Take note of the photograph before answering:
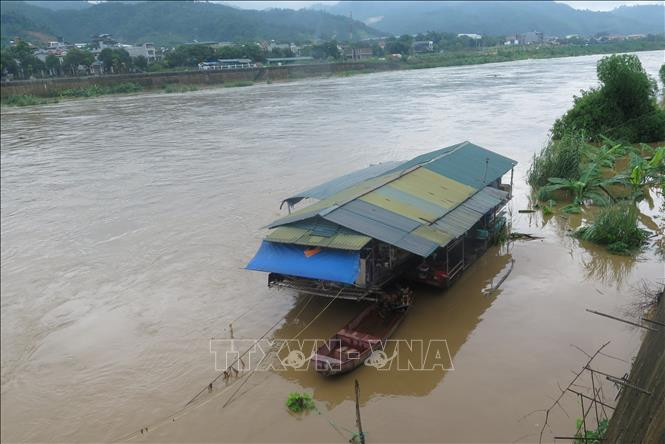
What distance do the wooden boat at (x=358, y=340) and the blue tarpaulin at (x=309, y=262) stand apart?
0.91 metres

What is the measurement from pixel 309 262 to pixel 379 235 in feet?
4.32

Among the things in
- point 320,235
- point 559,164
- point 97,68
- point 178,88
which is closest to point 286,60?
point 97,68

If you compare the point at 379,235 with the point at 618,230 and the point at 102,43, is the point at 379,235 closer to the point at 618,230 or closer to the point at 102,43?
the point at 618,230

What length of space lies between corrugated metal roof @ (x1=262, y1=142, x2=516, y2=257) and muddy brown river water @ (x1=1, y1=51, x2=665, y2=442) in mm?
1558

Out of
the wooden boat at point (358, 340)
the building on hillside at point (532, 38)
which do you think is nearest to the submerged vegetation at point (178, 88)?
the wooden boat at point (358, 340)

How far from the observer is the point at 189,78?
5944cm

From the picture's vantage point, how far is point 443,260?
10812 millimetres

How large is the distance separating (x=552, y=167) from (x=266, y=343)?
1171cm

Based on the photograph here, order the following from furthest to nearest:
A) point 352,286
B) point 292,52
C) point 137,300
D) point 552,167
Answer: point 292,52 → point 552,167 → point 137,300 → point 352,286

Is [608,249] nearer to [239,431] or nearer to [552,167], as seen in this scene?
[552,167]

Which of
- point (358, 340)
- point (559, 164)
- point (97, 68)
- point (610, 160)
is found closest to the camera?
point (358, 340)

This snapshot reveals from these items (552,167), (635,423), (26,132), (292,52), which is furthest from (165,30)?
(635,423)

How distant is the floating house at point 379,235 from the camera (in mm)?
9031

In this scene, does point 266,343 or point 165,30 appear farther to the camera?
point 165,30
